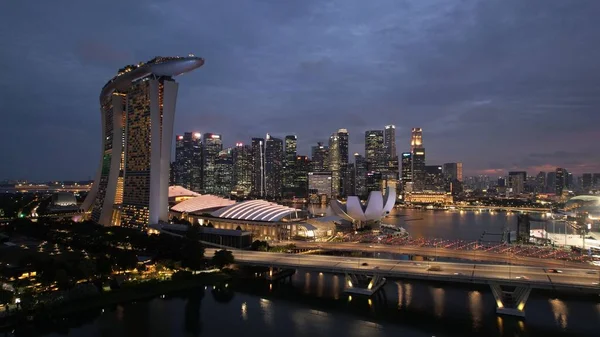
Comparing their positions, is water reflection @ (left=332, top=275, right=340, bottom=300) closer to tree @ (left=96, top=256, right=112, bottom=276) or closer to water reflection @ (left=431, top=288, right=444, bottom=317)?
water reflection @ (left=431, top=288, right=444, bottom=317)

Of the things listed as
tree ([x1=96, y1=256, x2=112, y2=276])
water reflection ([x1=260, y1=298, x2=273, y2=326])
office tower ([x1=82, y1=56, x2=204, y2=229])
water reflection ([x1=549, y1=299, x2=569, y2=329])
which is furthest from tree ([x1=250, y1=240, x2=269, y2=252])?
water reflection ([x1=549, y1=299, x2=569, y2=329])

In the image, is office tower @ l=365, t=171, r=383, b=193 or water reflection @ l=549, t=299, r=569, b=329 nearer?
water reflection @ l=549, t=299, r=569, b=329

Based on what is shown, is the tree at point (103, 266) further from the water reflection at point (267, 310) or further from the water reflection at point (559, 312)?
the water reflection at point (559, 312)

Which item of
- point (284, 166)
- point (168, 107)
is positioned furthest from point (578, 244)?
point (284, 166)

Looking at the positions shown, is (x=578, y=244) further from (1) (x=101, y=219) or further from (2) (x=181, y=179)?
(2) (x=181, y=179)

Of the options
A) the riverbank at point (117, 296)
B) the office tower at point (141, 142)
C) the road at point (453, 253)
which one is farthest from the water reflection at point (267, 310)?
the office tower at point (141, 142)
